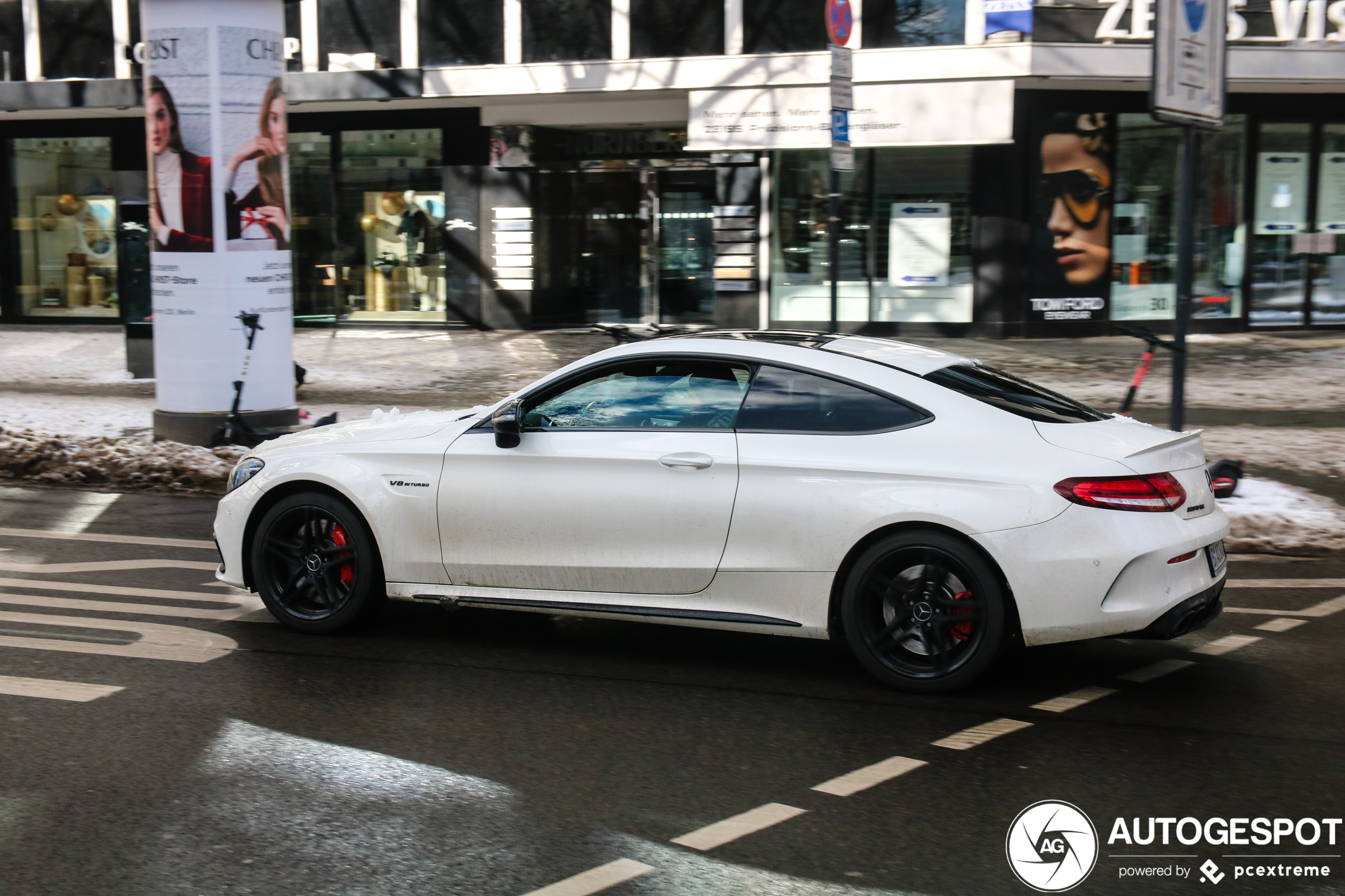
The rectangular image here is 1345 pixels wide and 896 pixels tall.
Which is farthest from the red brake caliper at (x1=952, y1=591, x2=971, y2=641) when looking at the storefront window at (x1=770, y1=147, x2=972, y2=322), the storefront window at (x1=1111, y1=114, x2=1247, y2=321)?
the storefront window at (x1=1111, y1=114, x2=1247, y2=321)

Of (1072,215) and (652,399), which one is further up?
(1072,215)

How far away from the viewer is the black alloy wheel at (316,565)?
626 centimetres

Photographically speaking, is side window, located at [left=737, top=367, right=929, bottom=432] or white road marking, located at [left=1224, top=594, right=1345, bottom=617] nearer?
side window, located at [left=737, top=367, right=929, bottom=432]

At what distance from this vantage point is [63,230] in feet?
81.8

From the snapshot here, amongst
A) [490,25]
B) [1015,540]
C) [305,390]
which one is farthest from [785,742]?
[490,25]

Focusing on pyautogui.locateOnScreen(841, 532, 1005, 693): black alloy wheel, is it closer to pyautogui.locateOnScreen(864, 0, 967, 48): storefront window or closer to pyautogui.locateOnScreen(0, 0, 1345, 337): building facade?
pyautogui.locateOnScreen(0, 0, 1345, 337): building facade

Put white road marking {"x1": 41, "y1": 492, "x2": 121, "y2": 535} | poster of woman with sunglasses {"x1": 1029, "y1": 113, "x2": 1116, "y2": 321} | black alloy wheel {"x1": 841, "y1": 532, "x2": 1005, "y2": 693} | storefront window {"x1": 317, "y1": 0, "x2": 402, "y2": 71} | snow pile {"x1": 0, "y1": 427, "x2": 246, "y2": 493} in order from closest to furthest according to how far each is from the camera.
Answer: black alloy wheel {"x1": 841, "y1": 532, "x2": 1005, "y2": 693}, white road marking {"x1": 41, "y1": 492, "x2": 121, "y2": 535}, snow pile {"x1": 0, "y1": 427, "x2": 246, "y2": 493}, poster of woman with sunglasses {"x1": 1029, "y1": 113, "x2": 1116, "y2": 321}, storefront window {"x1": 317, "y1": 0, "x2": 402, "y2": 71}

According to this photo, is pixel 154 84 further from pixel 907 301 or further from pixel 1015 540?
pixel 907 301

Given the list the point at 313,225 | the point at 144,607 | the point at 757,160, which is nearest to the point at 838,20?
the point at 144,607

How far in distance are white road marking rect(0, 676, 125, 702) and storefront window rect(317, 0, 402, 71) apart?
17.7m

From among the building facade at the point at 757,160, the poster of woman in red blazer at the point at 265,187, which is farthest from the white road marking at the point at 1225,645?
the building facade at the point at 757,160

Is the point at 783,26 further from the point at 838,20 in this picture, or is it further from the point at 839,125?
the point at 839,125

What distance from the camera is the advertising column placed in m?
11.8

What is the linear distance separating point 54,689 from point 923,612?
3.46 metres
